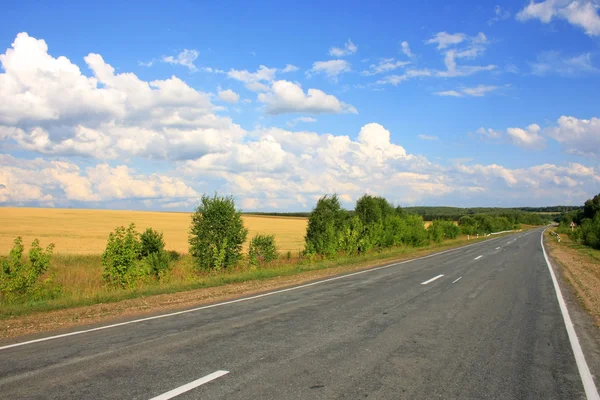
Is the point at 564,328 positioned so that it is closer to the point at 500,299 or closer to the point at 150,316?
the point at 500,299

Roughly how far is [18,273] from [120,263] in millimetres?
3537

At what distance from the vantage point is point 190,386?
4762mm

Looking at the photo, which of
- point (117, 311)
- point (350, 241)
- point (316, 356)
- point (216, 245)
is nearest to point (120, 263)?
point (117, 311)

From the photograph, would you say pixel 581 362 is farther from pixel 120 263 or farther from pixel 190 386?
pixel 120 263

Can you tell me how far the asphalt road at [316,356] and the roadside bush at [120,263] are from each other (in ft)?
22.1

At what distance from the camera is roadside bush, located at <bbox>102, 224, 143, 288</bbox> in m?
15.1

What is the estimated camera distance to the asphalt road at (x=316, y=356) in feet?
15.7

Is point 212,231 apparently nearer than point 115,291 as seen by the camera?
No

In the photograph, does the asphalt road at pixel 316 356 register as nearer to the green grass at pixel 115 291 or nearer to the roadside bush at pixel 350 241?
the green grass at pixel 115 291

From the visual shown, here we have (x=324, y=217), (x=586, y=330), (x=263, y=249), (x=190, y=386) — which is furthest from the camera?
(x=324, y=217)

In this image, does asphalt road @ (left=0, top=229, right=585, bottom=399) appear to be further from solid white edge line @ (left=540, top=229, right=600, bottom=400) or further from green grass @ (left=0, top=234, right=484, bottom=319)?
green grass @ (left=0, top=234, right=484, bottom=319)

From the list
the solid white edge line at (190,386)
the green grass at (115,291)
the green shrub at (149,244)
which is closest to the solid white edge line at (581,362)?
the solid white edge line at (190,386)

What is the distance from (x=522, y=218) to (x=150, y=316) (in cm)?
20198

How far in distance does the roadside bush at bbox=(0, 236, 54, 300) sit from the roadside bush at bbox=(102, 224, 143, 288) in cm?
250
